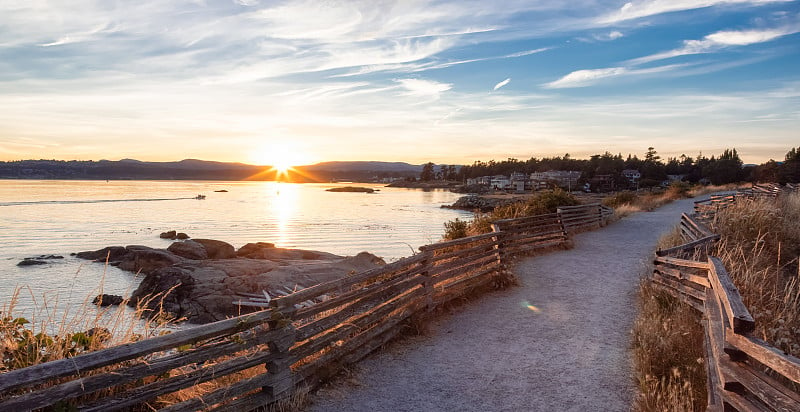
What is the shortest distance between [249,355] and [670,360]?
5.31 meters

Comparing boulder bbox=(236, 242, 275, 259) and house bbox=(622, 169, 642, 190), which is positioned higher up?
house bbox=(622, 169, 642, 190)

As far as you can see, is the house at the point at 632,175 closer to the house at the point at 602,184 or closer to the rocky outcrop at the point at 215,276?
the house at the point at 602,184

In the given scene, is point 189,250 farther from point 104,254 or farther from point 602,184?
point 602,184

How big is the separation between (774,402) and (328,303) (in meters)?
4.83

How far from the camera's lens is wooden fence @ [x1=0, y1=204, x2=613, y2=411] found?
3.85m

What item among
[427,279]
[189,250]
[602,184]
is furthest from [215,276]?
[602,184]

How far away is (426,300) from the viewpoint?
909 cm

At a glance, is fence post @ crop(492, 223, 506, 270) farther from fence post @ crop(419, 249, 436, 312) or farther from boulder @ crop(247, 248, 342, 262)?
boulder @ crop(247, 248, 342, 262)

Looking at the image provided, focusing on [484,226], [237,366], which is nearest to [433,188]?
[484,226]

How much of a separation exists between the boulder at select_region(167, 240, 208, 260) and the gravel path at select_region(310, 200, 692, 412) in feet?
72.8

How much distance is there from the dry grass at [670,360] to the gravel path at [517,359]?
322mm

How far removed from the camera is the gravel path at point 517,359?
593cm

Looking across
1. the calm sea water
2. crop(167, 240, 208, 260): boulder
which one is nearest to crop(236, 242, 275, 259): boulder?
crop(167, 240, 208, 260): boulder

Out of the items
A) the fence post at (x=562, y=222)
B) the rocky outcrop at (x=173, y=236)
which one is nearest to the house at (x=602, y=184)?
the rocky outcrop at (x=173, y=236)
